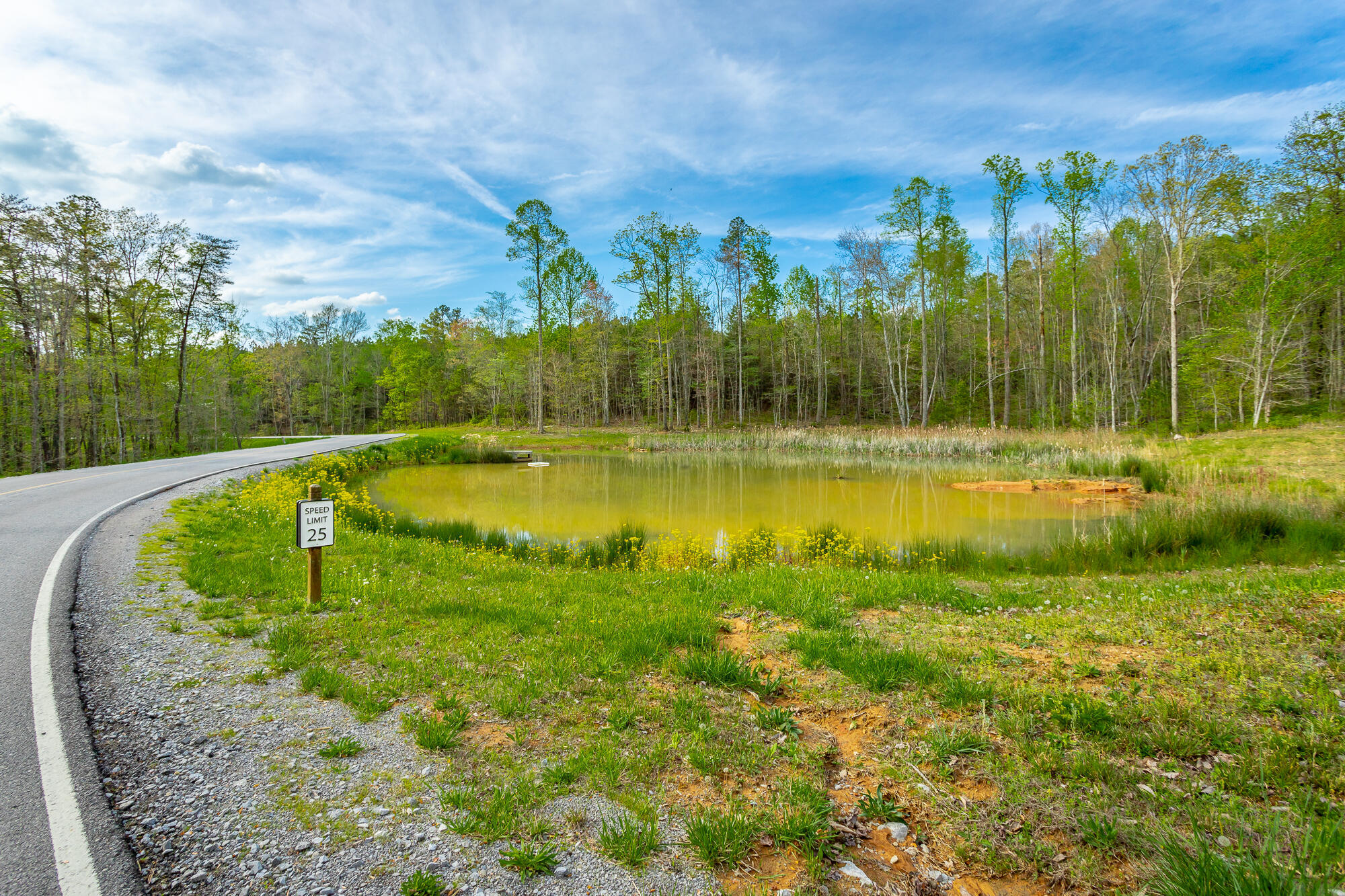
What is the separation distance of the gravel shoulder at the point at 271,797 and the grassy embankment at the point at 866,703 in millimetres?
130

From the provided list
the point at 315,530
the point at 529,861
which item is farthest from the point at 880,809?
the point at 315,530

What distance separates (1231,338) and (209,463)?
159 feet

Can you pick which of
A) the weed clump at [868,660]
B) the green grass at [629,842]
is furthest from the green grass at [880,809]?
the weed clump at [868,660]

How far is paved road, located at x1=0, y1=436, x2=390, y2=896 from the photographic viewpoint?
2.64 metres

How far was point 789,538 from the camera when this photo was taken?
12422mm

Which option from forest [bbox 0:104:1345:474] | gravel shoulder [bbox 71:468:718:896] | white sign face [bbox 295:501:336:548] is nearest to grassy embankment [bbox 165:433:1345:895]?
gravel shoulder [bbox 71:468:718:896]

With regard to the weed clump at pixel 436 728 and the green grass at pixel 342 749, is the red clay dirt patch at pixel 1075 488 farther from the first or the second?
the green grass at pixel 342 749

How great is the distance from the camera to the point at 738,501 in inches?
720

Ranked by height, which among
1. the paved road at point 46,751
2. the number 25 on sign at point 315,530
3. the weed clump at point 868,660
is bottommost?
the weed clump at point 868,660

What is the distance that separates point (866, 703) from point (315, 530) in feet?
20.3

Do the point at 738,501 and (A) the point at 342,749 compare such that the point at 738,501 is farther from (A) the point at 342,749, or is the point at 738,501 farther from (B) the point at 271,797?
(B) the point at 271,797

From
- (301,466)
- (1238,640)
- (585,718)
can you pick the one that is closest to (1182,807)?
(1238,640)

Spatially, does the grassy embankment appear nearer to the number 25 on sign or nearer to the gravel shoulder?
the gravel shoulder

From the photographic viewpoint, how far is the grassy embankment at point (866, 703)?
2896 mm
